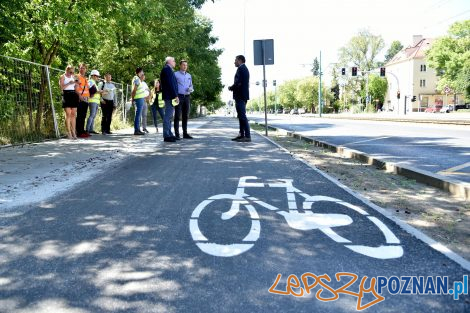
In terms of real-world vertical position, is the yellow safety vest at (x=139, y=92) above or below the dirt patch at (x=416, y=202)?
above

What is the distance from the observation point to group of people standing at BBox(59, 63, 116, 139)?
10.8 m

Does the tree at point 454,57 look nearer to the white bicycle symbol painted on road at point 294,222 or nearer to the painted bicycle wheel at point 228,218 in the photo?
the white bicycle symbol painted on road at point 294,222

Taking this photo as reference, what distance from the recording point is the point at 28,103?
428 inches

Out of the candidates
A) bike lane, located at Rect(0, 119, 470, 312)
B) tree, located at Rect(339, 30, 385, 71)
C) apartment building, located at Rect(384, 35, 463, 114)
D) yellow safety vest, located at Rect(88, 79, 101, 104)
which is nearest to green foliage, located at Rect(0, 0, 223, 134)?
yellow safety vest, located at Rect(88, 79, 101, 104)

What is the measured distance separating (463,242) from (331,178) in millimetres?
2800

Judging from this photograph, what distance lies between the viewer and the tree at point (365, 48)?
268 ft

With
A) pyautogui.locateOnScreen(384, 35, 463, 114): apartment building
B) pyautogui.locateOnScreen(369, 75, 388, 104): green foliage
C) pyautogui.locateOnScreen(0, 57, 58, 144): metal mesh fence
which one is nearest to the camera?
pyautogui.locateOnScreen(0, 57, 58, 144): metal mesh fence

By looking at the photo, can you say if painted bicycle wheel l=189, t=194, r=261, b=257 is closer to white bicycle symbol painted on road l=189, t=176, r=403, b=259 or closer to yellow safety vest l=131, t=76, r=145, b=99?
white bicycle symbol painted on road l=189, t=176, r=403, b=259

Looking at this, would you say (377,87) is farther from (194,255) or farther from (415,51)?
(194,255)

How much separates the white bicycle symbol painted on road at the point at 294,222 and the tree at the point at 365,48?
275 feet

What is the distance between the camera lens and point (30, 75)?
432 inches

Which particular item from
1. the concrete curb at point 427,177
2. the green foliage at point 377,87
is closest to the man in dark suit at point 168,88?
the concrete curb at point 427,177

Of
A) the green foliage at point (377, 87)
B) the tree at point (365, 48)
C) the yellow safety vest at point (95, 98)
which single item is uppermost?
the tree at point (365, 48)

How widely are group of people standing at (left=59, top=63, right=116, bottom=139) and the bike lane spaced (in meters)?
6.62
